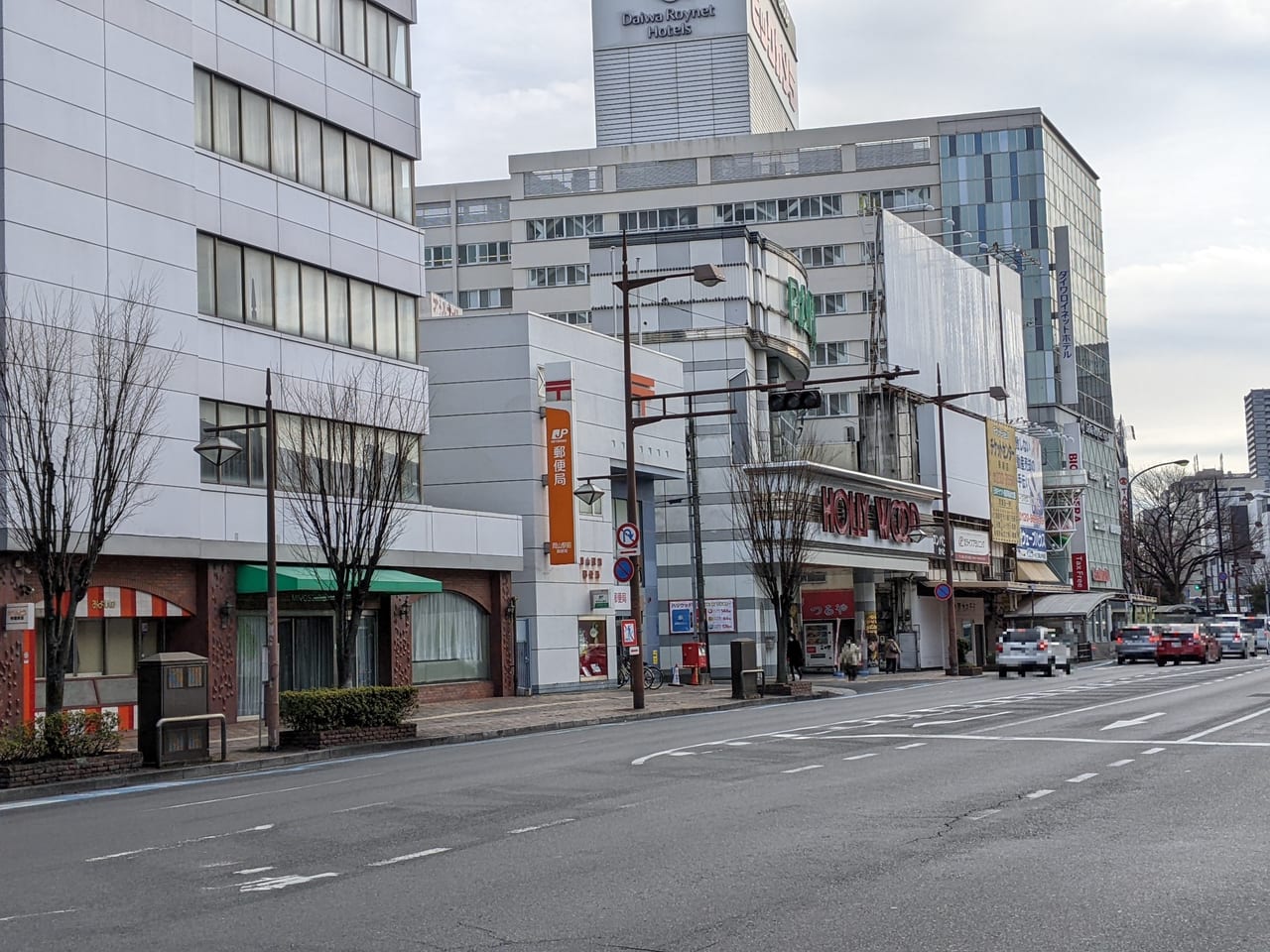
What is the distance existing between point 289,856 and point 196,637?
1925cm

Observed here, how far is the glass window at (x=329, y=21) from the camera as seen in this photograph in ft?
117

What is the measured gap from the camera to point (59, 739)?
20219 mm

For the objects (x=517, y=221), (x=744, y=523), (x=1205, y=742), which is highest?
(x=517, y=221)

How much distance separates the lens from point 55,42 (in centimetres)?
2800

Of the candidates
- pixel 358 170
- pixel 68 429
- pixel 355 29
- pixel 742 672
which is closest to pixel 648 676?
pixel 742 672

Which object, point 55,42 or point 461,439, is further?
point 461,439

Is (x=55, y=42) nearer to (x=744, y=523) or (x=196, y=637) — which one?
→ (x=196, y=637)

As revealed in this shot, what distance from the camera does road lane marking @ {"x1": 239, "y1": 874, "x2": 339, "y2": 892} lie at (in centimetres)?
1041

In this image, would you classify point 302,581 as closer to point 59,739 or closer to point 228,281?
point 228,281

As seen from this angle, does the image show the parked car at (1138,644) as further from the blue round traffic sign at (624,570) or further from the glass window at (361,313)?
the glass window at (361,313)

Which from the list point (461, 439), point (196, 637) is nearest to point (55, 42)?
point (196, 637)

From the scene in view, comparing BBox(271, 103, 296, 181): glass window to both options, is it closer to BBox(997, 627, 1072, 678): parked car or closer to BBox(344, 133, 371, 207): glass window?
BBox(344, 133, 371, 207): glass window

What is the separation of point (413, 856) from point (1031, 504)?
77.5 meters

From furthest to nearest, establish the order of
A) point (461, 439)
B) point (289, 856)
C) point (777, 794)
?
point (461, 439) < point (777, 794) < point (289, 856)
